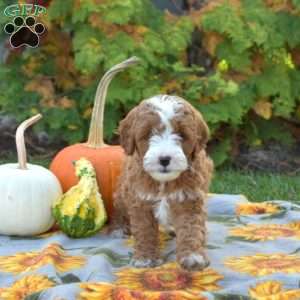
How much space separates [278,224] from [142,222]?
1081 mm

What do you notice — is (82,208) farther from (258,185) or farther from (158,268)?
(258,185)

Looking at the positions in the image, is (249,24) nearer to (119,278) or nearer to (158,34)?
(158,34)

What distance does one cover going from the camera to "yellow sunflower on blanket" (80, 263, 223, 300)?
9.61 feet

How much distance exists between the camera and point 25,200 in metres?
3.97

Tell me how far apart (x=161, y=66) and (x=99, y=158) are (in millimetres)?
2292

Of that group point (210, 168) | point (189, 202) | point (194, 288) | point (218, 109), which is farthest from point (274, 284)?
point (218, 109)

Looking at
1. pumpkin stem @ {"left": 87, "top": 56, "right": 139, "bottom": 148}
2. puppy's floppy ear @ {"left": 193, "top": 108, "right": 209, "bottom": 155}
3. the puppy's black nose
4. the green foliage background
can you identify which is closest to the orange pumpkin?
pumpkin stem @ {"left": 87, "top": 56, "right": 139, "bottom": 148}


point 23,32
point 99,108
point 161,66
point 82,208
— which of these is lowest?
point 82,208

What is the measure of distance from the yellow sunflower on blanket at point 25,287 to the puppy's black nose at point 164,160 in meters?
0.69

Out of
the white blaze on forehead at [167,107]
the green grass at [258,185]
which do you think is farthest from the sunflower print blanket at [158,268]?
the green grass at [258,185]

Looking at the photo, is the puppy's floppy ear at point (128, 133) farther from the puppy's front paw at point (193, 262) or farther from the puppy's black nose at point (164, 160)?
the puppy's front paw at point (193, 262)

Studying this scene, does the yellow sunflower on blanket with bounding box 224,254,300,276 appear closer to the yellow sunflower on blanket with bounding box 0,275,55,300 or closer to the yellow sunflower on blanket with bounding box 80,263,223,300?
the yellow sunflower on blanket with bounding box 80,263,223,300

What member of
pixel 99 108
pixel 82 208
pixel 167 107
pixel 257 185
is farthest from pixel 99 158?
pixel 257 185

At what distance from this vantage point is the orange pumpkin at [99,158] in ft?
13.9
